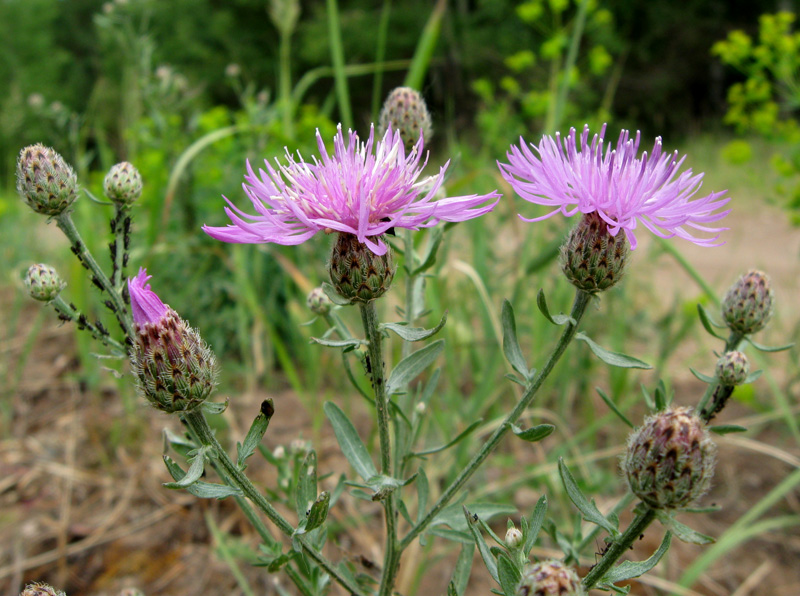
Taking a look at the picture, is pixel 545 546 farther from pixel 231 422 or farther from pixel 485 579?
pixel 231 422

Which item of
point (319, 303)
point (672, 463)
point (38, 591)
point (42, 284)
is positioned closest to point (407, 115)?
point (319, 303)

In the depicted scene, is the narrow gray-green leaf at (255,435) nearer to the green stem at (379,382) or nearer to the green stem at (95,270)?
the green stem at (379,382)

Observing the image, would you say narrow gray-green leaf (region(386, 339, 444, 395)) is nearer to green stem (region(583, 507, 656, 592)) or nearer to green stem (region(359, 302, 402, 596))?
green stem (region(359, 302, 402, 596))

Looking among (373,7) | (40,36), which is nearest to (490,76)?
(373,7)

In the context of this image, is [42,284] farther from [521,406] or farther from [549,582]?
[549,582]

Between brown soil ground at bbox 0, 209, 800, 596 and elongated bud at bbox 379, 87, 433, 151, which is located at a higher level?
elongated bud at bbox 379, 87, 433, 151

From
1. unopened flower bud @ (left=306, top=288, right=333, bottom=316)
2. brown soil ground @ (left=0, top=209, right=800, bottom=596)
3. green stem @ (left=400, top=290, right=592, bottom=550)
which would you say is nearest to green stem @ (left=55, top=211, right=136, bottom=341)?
unopened flower bud @ (left=306, top=288, right=333, bottom=316)

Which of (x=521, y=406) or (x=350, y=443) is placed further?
(x=350, y=443)

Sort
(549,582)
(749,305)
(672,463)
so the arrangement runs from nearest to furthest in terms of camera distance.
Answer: (549,582), (672,463), (749,305)
